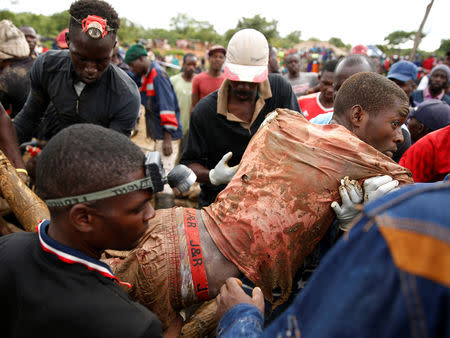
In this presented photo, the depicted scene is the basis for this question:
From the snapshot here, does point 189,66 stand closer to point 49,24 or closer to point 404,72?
point 404,72

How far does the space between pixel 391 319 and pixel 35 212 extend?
1.90 meters

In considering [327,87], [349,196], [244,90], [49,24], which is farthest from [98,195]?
[49,24]

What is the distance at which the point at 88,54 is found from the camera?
88.4 inches

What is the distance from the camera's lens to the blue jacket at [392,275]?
508 mm

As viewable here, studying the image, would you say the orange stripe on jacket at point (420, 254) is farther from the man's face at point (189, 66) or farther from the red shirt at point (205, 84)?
the man's face at point (189, 66)

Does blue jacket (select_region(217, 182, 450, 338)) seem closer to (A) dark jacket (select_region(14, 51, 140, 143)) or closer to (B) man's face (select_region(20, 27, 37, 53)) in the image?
(A) dark jacket (select_region(14, 51, 140, 143))

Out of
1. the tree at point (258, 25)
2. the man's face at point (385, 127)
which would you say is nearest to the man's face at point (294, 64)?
the man's face at point (385, 127)

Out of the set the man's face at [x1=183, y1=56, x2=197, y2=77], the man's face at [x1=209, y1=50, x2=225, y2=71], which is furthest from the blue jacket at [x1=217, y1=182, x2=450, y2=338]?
the man's face at [x1=183, y1=56, x2=197, y2=77]

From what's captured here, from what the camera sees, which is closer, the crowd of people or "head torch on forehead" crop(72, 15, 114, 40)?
the crowd of people

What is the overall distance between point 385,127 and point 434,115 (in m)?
1.66

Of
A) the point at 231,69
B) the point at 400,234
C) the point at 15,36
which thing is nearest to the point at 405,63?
the point at 231,69

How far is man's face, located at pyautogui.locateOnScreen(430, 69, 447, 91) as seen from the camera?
18.2 feet

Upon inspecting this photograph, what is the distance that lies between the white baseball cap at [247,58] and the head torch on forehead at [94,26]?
37.4 inches

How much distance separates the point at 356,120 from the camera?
1.96 metres
